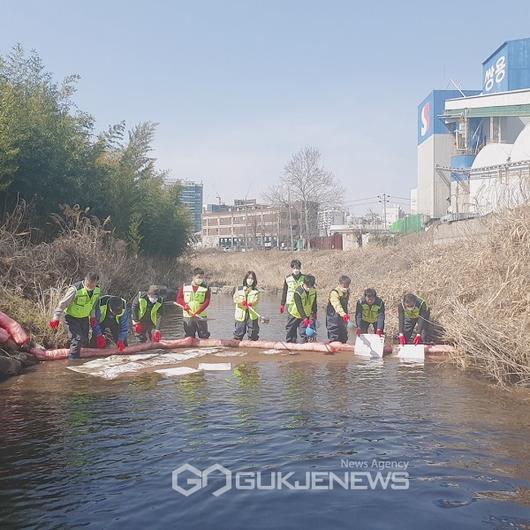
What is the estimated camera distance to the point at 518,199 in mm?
11969

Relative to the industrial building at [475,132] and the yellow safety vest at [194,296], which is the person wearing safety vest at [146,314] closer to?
the yellow safety vest at [194,296]

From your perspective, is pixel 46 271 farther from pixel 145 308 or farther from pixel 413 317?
pixel 413 317

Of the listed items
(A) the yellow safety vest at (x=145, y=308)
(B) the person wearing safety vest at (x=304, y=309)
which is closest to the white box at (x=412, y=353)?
(B) the person wearing safety vest at (x=304, y=309)

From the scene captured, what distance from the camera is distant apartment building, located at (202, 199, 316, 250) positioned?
6988 centimetres

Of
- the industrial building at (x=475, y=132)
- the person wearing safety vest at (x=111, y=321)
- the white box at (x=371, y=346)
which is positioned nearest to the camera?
the white box at (x=371, y=346)

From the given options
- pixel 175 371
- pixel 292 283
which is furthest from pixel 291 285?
pixel 175 371

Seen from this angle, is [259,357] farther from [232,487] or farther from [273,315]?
[273,315]

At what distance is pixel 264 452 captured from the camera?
546 cm

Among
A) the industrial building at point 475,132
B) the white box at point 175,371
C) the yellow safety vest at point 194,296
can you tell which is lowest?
the white box at point 175,371

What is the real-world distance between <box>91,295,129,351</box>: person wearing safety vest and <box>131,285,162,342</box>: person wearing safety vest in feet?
2.12

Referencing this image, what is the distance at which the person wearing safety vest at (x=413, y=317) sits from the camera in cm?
1123

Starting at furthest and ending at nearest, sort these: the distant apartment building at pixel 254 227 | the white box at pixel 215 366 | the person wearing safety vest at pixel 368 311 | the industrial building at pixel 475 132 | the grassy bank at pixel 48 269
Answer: the distant apartment building at pixel 254 227, the industrial building at pixel 475 132, the person wearing safety vest at pixel 368 311, the grassy bank at pixel 48 269, the white box at pixel 215 366

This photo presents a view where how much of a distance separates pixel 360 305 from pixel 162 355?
421 centimetres

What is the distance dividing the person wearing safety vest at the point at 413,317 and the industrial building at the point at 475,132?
23922 mm
